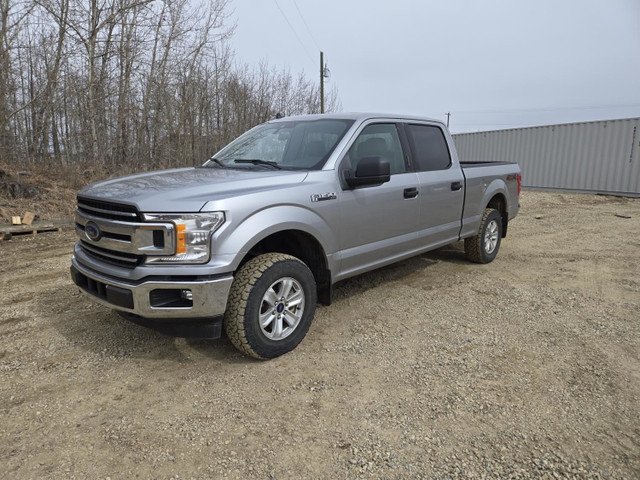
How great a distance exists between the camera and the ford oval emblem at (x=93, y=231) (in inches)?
113

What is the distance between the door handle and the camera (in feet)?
13.4

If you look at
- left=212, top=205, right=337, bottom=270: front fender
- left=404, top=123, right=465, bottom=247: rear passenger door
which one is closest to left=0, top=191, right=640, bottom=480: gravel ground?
left=404, top=123, right=465, bottom=247: rear passenger door

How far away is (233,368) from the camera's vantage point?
3.01m

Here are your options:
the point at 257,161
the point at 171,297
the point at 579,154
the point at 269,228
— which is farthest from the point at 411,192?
the point at 579,154

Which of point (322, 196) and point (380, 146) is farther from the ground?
point (380, 146)

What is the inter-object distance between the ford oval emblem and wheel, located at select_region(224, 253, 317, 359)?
994 mm

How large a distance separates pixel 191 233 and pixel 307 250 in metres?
1.13

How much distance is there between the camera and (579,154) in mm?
15758

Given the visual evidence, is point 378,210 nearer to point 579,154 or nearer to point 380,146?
point 380,146

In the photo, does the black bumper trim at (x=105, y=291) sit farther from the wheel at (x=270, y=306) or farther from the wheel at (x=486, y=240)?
the wheel at (x=486, y=240)

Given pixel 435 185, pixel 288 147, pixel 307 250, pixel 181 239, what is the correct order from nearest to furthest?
pixel 181 239 < pixel 307 250 < pixel 288 147 < pixel 435 185

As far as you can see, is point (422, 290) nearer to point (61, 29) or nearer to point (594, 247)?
point (594, 247)

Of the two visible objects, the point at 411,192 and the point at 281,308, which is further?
the point at 411,192

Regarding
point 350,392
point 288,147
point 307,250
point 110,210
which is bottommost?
point 350,392
